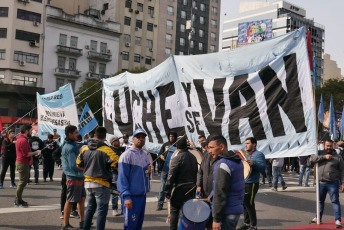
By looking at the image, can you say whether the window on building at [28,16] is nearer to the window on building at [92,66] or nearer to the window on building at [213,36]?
the window on building at [92,66]

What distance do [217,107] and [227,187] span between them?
3471 millimetres

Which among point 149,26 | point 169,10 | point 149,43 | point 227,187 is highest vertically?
point 169,10

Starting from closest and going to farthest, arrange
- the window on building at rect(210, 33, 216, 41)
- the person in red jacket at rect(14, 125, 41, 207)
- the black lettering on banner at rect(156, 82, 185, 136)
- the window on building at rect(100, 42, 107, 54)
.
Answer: the person in red jacket at rect(14, 125, 41, 207), the black lettering on banner at rect(156, 82, 185, 136), the window on building at rect(100, 42, 107, 54), the window on building at rect(210, 33, 216, 41)

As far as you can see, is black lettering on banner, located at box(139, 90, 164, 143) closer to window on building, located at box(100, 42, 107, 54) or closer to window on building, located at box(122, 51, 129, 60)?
window on building, located at box(100, 42, 107, 54)

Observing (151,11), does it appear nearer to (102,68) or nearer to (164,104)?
(102,68)

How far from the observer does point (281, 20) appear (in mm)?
97125

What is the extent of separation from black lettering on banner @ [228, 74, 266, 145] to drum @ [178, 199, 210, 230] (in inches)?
96.7

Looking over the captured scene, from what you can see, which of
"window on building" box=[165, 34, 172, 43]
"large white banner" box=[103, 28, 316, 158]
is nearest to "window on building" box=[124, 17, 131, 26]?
"window on building" box=[165, 34, 172, 43]

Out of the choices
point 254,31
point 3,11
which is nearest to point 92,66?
point 3,11

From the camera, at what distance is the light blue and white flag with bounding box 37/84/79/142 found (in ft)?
42.6

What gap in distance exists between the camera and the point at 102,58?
52125mm

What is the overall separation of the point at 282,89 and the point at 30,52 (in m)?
43.4

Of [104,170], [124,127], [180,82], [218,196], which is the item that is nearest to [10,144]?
[124,127]

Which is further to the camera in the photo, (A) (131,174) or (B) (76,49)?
(B) (76,49)
